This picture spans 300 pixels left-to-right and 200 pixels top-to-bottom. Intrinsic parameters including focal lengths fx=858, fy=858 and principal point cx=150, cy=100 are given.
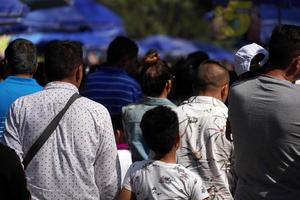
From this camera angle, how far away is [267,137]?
5.15 m

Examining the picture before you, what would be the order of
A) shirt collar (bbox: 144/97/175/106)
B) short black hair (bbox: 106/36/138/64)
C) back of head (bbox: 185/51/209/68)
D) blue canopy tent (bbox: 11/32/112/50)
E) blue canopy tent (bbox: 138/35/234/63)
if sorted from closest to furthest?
1. shirt collar (bbox: 144/97/175/106)
2. back of head (bbox: 185/51/209/68)
3. short black hair (bbox: 106/36/138/64)
4. blue canopy tent (bbox: 11/32/112/50)
5. blue canopy tent (bbox: 138/35/234/63)

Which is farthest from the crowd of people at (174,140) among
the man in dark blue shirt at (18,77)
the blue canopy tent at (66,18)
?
the blue canopy tent at (66,18)

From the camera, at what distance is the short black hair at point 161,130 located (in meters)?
5.44

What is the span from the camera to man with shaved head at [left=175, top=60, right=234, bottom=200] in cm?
595

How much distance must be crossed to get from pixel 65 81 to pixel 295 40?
58.2 inches

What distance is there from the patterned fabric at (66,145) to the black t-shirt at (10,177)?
69 cm

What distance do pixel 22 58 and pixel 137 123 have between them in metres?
1.11

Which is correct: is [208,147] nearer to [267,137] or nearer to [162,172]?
[162,172]

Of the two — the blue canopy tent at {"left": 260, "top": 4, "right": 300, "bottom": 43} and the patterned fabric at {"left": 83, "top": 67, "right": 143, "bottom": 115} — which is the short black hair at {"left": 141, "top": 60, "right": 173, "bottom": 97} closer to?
the patterned fabric at {"left": 83, "top": 67, "right": 143, "bottom": 115}

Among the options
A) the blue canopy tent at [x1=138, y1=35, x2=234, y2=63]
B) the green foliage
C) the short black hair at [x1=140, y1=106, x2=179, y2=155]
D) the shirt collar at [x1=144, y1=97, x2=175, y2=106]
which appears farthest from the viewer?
the green foliage

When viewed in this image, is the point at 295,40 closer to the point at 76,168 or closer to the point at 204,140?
the point at 204,140

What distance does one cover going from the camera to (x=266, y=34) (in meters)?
14.3

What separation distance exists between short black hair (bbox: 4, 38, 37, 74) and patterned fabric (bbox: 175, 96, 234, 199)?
1.22 m

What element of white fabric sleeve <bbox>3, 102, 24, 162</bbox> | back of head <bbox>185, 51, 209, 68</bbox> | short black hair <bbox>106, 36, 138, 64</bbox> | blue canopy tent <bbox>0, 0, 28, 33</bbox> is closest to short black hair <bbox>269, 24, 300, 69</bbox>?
white fabric sleeve <bbox>3, 102, 24, 162</bbox>
